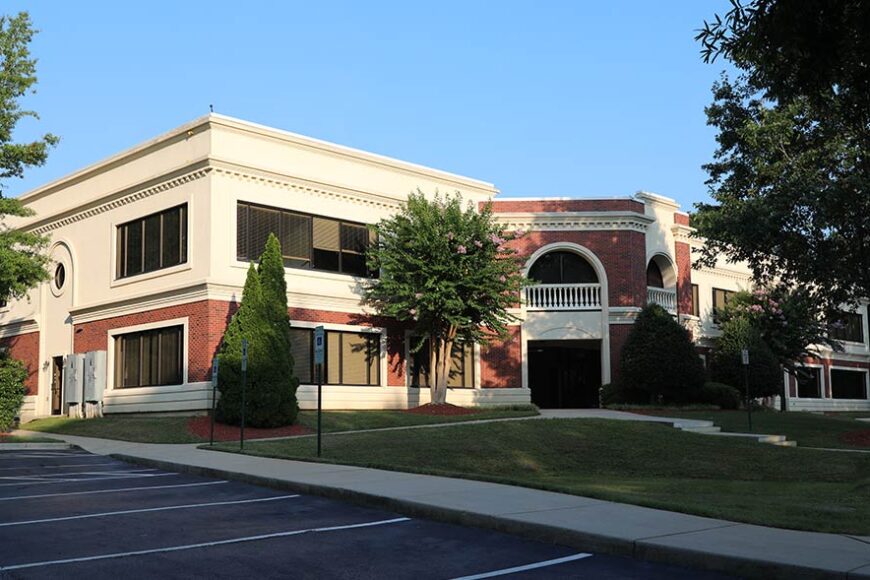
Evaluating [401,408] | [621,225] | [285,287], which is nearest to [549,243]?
[621,225]

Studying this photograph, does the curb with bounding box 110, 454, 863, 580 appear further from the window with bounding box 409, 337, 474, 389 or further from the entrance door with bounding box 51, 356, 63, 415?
the entrance door with bounding box 51, 356, 63, 415

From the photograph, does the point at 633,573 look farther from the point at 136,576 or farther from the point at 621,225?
the point at 621,225

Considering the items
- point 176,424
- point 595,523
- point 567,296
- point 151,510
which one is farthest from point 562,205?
point 595,523

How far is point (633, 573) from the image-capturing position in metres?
8.00

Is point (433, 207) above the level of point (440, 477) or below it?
above

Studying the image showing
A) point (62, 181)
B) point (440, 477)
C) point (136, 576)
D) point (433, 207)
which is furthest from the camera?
point (62, 181)

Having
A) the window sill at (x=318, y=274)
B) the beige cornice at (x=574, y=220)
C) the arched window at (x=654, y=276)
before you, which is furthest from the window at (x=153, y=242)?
the arched window at (x=654, y=276)

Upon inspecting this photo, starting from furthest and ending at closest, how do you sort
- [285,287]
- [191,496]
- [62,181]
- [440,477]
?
[62,181] → [285,287] → [440,477] → [191,496]

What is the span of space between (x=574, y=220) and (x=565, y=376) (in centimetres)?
693

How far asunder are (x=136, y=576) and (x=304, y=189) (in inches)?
902

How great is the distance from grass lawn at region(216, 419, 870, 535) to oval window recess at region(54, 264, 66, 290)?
606 inches

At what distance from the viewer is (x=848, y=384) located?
52344 mm

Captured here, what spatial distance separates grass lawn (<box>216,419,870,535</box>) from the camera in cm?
1548

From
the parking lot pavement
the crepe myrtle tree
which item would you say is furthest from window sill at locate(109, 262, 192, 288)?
the parking lot pavement
